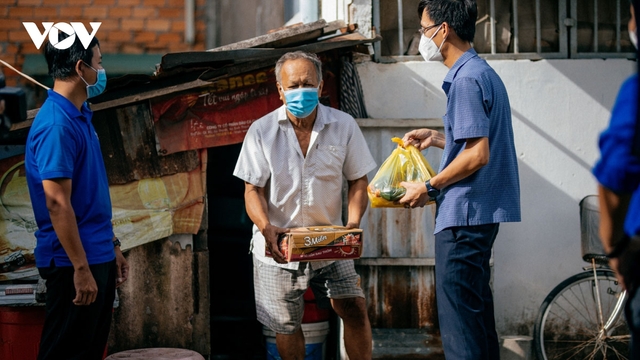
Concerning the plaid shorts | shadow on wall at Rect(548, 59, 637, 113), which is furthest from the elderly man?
shadow on wall at Rect(548, 59, 637, 113)

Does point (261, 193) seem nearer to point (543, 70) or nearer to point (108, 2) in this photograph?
point (543, 70)

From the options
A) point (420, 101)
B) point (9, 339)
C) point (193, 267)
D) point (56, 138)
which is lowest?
point (9, 339)

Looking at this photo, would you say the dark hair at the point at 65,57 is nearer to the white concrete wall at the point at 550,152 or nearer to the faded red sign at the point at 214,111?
the faded red sign at the point at 214,111

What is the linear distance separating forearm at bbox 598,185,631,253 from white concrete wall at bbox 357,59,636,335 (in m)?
3.49

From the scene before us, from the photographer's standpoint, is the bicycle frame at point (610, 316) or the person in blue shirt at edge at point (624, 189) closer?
the person in blue shirt at edge at point (624, 189)

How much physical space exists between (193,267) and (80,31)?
2130 mm

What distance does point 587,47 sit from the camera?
5953mm

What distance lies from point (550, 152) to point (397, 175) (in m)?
2.05

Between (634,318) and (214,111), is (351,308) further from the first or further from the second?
(634,318)

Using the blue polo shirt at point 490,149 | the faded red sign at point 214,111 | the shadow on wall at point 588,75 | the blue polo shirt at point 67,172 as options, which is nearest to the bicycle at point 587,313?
the shadow on wall at point 588,75

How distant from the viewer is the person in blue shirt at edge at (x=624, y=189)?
6.73 feet

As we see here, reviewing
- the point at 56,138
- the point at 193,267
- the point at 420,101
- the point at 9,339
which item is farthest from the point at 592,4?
the point at 9,339

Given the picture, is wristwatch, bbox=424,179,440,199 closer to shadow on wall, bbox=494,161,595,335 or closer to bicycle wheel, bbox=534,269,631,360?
shadow on wall, bbox=494,161,595,335

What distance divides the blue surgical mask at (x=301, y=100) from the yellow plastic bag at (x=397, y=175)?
56 cm
